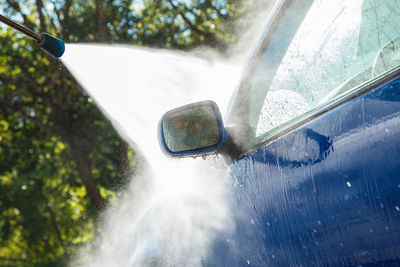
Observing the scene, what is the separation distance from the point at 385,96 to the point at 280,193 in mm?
513

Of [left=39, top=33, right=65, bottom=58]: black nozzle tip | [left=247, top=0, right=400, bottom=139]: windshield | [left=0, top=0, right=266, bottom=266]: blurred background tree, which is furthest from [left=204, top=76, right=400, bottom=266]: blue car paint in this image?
[left=0, top=0, right=266, bottom=266]: blurred background tree

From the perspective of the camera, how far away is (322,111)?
54.9 inches

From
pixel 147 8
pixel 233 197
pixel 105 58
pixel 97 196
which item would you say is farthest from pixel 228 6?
pixel 233 197

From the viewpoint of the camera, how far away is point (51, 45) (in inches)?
117

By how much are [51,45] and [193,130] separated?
156 centimetres

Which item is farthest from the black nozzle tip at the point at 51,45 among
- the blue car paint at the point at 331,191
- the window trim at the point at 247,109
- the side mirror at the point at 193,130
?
the blue car paint at the point at 331,191

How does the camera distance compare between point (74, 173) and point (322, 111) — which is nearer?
point (322, 111)

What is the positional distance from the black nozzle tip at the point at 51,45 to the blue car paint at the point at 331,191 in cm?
180

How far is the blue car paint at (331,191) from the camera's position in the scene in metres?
1.15

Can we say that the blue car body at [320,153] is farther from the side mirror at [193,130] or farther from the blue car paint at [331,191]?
the side mirror at [193,130]

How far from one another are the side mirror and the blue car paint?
0.17 meters

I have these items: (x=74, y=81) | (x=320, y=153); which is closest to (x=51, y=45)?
(x=320, y=153)

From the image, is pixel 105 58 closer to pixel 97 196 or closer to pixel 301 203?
pixel 97 196

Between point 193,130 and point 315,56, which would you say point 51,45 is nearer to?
point 193,130
